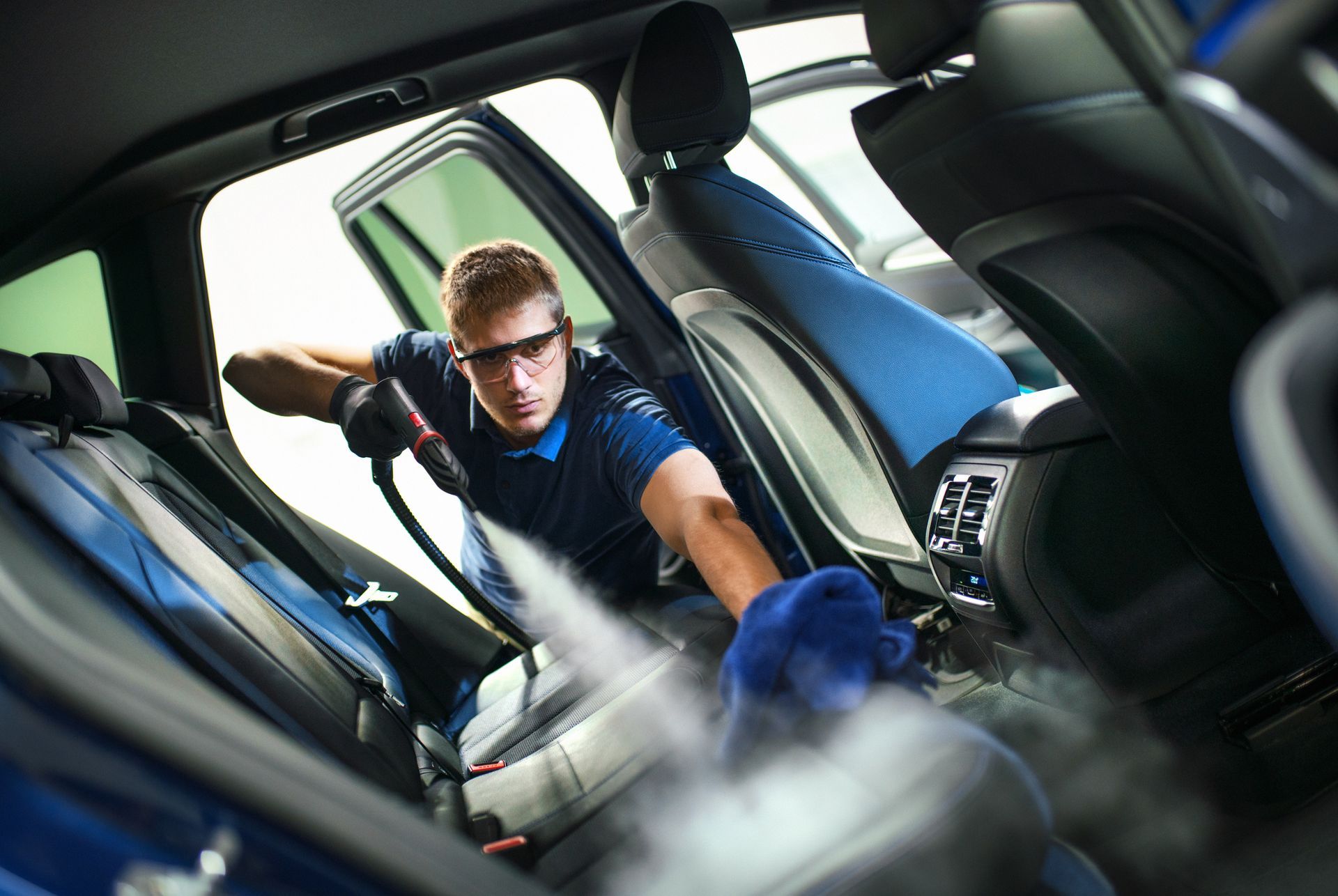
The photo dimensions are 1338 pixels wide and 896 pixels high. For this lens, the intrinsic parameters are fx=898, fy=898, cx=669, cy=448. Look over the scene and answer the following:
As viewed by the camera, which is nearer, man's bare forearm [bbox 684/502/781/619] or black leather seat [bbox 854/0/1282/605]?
black leather seat [bbox 854/0/1282/605]

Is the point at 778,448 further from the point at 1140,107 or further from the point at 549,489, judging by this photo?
the point at 1140,107

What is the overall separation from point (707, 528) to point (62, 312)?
44.6 inches

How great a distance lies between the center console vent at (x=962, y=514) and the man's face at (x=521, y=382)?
0.74 m

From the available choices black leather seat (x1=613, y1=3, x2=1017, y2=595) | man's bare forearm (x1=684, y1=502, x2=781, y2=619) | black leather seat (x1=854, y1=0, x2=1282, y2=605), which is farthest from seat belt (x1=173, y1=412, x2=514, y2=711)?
black leather seat (x1=854, y1=0, x2=1282, y2=605)

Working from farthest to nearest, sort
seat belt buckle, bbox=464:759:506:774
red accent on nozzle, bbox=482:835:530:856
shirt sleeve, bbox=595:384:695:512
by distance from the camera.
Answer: shirt sleeve, bbox=595:384:695:512, seat belt buckle, bbox=464:759:506:774, red accent on nozzle, bbox=482:835:530:856

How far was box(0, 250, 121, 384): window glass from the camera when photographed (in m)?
1.41

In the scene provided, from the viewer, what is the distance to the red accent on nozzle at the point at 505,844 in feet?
3.29

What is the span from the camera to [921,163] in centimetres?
102

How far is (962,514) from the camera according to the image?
3.95ft

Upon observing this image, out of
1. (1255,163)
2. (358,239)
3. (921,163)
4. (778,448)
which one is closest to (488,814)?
(778,448)

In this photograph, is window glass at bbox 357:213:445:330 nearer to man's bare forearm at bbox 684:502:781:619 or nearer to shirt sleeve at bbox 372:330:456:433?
shirt sleeve at bbox 372:330:456:433

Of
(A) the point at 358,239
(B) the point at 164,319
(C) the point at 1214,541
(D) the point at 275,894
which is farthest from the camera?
(A) the point at 358,239

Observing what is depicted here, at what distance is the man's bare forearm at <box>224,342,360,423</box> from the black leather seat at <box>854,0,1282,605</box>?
1.13 metres

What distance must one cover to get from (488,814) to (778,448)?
798 mm
